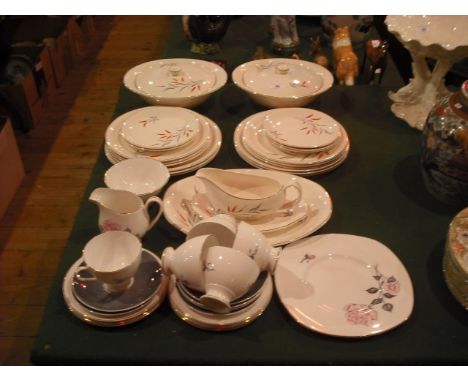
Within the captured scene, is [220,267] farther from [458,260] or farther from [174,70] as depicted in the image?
[174,70]

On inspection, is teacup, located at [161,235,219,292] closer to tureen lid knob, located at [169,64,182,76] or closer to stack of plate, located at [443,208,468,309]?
stack of plate, located at [443,208,468,309]

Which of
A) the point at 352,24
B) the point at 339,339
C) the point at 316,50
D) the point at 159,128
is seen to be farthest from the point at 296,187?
the point at 352,24

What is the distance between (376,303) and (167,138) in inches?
25.1

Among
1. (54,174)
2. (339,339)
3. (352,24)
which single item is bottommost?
(54,174)

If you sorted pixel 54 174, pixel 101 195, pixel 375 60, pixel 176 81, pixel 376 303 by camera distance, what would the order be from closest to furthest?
pixel 376 303
pixel 101 195
pixel 176 81
pixel 375 60
pixel 54 174

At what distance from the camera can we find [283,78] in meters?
1.48

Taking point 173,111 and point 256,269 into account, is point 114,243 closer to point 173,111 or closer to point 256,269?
point 256,269

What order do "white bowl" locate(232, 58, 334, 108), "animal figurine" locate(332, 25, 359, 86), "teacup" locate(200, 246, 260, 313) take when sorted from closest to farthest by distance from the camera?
"teacup" locate(200, 246, 260, 313) < "white bowl" locate(232, 58, 334, 108) < "animal figurine" locate(332, 25, 359, 86)

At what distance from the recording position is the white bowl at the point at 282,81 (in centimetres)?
137

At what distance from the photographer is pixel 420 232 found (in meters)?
1.05

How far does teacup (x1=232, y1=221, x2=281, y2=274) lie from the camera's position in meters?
0.81

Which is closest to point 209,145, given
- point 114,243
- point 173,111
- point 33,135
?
point 173,111

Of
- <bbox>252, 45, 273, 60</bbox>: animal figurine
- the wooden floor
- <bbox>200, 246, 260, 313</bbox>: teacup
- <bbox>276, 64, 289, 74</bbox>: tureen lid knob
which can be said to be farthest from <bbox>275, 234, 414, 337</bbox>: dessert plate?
the wooden floor

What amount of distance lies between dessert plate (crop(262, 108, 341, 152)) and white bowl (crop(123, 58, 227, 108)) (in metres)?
0.21
